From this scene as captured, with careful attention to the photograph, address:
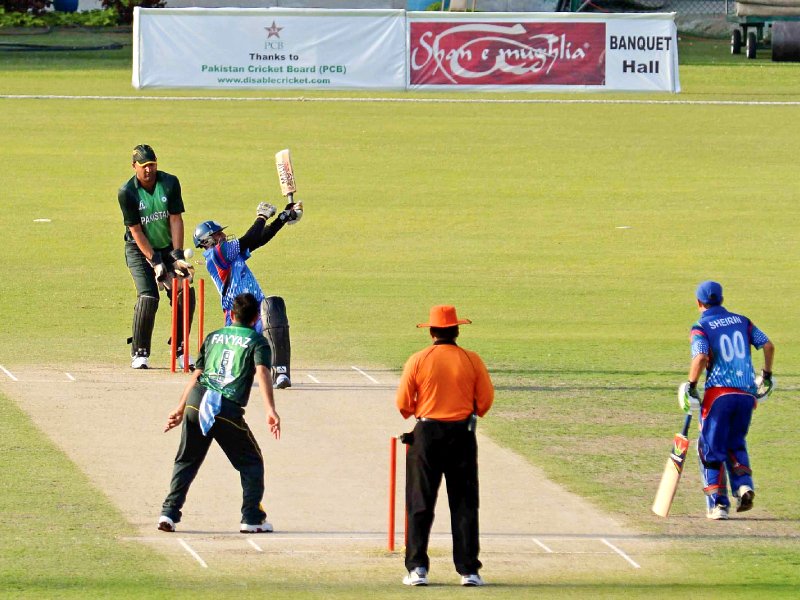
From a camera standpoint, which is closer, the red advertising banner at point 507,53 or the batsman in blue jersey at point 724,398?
the batsman in blue jersey at point 724,398

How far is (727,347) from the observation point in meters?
11.2

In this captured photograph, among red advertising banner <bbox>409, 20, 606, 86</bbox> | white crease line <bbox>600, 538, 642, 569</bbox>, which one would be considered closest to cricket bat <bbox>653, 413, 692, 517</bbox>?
white crease line <bbox>600, 538, 642, 569</bbox>

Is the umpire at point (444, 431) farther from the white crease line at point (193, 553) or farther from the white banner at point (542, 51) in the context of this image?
the white banner at point (542, 51)

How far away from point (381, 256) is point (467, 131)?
1106cm

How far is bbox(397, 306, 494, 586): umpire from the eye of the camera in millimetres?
9477

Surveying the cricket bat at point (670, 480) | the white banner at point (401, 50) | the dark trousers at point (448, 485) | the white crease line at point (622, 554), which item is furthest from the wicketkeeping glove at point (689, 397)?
the white banner at point (401, 50)

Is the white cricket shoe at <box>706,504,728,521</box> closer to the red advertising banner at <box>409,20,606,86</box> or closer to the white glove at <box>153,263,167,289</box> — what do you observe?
the white glove at <box>153,263,167,289</box>

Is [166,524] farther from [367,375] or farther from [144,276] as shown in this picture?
[144,276]

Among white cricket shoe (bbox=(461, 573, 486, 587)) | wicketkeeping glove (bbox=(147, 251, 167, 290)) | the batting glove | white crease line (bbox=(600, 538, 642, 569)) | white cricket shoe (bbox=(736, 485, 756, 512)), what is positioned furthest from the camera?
wicketkeeping glove (bbox=(147, 251, 167, 290))

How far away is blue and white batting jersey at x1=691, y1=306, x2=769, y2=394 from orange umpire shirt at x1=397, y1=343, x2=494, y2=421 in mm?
2146

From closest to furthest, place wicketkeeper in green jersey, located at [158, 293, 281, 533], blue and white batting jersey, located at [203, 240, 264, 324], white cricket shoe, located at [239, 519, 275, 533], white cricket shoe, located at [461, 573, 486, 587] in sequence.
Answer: white cricket shoe, located at [461, 573, 486, 587] < wicketkeeper in green jersey, located at [158, 293, 281, 533] < white cricket shoe, located at [239, 519, 275, 533] < blue and white batting jersey, located at [203, 240, 264, 324]

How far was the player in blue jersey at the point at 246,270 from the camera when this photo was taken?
14.2 m

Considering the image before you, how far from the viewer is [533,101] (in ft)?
127

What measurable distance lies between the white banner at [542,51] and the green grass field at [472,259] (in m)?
0.64
